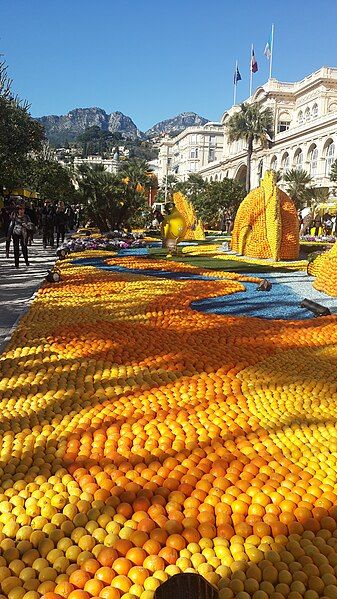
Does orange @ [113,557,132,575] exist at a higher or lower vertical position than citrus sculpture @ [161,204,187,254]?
lower

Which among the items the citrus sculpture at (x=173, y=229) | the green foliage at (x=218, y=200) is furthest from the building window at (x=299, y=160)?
the citrus sculpture at (x=173, y=229)

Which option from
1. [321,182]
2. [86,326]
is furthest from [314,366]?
[321,182]

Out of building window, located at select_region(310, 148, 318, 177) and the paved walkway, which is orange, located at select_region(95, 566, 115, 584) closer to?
the paved walkway

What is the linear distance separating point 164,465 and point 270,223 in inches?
623

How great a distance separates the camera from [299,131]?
66812mm

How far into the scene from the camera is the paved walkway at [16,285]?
A: 8.54 m

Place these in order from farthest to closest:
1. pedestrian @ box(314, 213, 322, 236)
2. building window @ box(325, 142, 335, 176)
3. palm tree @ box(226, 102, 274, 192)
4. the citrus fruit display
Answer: palm tree @ box(226, 102, 274, 192)
building window @ box(325, 142, 335, 176)
pedestrian @ box(314, 213, 322, 236)
the citrus fruit display

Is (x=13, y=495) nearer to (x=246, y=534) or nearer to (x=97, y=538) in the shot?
(x=97, y=538)

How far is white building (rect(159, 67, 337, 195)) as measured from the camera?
201 feet

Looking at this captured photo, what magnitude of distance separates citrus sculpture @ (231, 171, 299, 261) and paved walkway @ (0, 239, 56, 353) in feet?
24.5

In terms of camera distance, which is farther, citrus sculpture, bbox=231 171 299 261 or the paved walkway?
citrus sculpture, bbox=231 171 299 261

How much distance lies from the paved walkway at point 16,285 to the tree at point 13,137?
11582 millimetres

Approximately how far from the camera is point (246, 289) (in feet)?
41.4

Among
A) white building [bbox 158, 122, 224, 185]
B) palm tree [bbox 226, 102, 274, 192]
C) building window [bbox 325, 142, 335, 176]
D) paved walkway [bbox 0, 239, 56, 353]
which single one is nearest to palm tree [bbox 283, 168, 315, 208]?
→ building window [bbox 325, 142, 335, 176]
